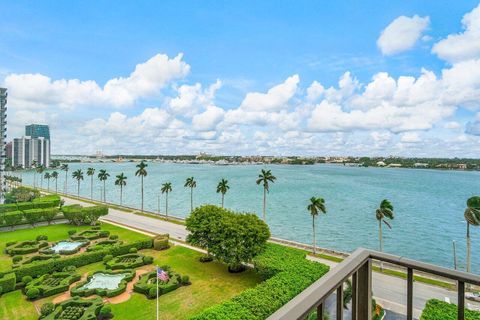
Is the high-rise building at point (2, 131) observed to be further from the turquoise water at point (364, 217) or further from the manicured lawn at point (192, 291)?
the manicured lawn at point (192, 291)

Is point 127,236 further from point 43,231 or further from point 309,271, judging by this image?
point 309,271

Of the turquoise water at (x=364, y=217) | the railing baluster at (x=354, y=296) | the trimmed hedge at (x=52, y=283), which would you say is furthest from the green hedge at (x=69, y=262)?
the railing baluster at (x=354, y=296)

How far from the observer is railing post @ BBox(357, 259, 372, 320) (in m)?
2.48

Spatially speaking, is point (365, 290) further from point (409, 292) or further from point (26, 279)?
point (26, 279)

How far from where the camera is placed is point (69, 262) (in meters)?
26.3

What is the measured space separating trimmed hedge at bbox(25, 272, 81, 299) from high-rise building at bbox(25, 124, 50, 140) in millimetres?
178012

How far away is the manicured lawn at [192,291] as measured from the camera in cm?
1942

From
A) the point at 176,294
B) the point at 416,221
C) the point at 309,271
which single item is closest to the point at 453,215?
the point at 416,221

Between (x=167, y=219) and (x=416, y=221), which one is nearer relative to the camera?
(x=167, y=219)

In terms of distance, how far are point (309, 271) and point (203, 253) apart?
1291 centimetres

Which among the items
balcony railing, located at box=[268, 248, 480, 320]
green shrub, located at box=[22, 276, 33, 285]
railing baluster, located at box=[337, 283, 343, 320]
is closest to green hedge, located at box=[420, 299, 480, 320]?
balcony railing, located at box=[268, 248, 480, 320]

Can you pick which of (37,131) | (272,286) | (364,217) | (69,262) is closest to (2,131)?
(69,262)

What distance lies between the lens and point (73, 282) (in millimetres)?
23656

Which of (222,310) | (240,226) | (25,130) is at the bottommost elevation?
(222,310)
